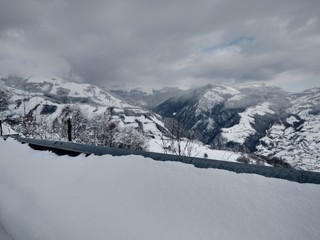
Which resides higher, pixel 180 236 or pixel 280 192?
pixel 280 192

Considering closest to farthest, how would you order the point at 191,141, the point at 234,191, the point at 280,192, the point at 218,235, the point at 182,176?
1. the point at 218,235
2. the point at 280,192
3. the point at 234,191
4. the point at 182,176
5. the point at 191,141

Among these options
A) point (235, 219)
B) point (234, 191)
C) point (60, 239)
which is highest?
point (234, 191)

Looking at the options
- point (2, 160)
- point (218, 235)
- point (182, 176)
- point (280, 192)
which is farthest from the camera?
point (2, 160)

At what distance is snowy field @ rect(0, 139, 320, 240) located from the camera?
6.09 feet

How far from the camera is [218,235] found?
183cm

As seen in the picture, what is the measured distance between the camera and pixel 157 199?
240 centimetres

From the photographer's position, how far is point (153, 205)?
2.34m

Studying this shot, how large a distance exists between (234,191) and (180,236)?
2.07 ft

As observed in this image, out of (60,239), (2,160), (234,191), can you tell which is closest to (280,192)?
(234,191)

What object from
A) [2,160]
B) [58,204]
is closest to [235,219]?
[58,204]

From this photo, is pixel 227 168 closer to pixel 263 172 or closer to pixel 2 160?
pixel 263 172

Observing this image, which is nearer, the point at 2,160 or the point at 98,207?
the point at 98,207

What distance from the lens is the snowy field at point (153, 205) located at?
1856mm

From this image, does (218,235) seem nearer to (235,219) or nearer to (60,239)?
(235,219)
